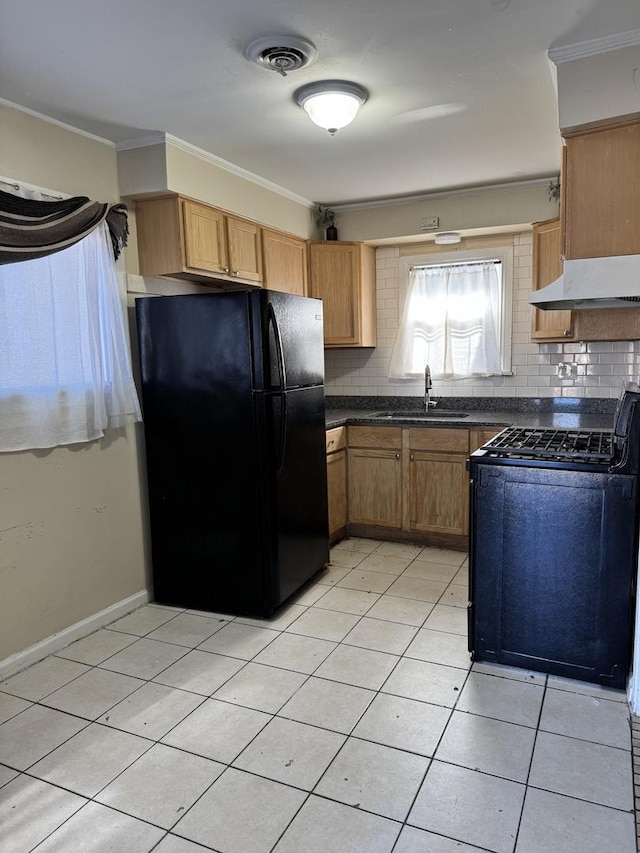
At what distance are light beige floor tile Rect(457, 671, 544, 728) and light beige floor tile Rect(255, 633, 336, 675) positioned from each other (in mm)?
635

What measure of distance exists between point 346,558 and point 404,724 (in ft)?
5.70

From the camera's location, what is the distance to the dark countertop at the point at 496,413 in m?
3.70

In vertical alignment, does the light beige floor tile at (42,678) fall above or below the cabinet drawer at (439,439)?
below

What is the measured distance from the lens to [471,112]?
2.72 meters

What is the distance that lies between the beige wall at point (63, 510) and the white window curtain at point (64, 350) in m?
0.14

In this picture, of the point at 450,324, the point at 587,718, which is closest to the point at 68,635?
the point at 587,718

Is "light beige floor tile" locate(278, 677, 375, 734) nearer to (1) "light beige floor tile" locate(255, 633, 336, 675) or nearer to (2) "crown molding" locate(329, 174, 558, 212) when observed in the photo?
(1) "light beige floor tile" locate(255, 633, 336, 675)

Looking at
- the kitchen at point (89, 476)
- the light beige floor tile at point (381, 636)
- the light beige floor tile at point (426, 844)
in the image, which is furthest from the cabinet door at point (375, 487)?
the light beige floor tile at point (426, 844)

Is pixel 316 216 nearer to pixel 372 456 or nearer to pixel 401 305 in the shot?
pixel 401 305

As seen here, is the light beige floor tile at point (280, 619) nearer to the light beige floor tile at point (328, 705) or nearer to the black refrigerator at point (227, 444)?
the black refrigerator at point (227, 444)

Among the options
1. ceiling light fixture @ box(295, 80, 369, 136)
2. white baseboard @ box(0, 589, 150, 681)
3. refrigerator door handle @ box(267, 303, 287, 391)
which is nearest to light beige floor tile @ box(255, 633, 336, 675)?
white baseboard @ box(0, 589, 150, 681)

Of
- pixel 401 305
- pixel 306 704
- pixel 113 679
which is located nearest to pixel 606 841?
pixel 306 704

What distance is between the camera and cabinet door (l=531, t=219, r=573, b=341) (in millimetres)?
3643

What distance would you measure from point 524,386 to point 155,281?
263 cm
